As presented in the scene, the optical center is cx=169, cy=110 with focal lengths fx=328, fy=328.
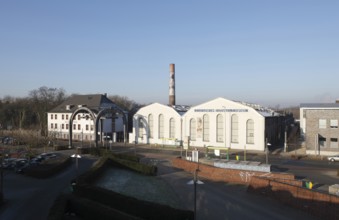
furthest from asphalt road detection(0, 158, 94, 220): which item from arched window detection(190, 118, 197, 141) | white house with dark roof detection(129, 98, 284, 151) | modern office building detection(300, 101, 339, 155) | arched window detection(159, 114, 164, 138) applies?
modern office building detection(300, 101, 339, 155)

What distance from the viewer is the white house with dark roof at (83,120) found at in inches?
3403

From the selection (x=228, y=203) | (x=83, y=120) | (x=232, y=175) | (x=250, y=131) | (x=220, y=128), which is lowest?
(x=228, y=203)

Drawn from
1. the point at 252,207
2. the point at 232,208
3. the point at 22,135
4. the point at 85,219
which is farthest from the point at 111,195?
the point at 22,135

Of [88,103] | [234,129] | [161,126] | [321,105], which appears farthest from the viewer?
[88,103]

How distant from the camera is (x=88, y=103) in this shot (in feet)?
300

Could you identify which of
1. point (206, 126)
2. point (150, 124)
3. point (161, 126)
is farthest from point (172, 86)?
point (206, 126)

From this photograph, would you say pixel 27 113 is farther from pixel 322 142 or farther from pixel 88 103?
pixel 322 142

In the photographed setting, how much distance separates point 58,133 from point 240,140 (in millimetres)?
53013

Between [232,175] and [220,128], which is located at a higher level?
[220,128]

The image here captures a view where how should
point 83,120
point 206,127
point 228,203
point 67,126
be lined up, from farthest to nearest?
1. point 67,126
2. point 83,120
3. point 206,127
4. point 228,203

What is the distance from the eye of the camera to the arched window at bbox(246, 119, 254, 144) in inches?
2584

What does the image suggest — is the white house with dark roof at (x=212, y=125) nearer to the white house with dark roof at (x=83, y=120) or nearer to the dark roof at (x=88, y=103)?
the white house with dark roof at (x=83, y=120)

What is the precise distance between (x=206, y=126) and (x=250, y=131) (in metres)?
9.92

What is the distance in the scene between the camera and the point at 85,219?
22.7m
